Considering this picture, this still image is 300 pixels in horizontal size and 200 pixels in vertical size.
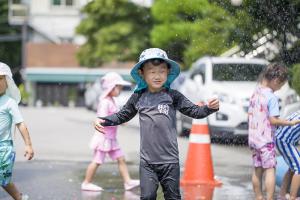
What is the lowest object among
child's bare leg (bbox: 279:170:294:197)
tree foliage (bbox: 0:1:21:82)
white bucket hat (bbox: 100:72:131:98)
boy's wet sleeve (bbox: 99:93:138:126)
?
tree foliage (bbox: 0:1:21:82)

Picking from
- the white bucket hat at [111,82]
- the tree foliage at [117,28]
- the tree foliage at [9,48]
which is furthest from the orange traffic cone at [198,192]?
the tree foliage at [9,48]

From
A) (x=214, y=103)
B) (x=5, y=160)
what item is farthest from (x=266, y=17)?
(x=214, y=103)

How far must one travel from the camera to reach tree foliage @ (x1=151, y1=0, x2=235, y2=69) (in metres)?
12.4

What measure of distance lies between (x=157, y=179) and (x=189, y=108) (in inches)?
21.7

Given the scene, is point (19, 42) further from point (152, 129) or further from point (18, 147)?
point (152, 129)

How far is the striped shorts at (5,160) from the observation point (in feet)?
20.9

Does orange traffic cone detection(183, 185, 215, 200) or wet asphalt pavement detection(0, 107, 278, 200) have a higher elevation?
orange traffic cone detection(183, 185, 215, 200)

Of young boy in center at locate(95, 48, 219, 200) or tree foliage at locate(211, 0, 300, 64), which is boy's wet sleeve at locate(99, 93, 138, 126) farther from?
tree foliage at locate(211, 0, 300, 64)

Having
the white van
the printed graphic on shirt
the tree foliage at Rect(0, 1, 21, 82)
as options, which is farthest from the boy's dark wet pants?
the tree foliage at Rect(0, 1, 21, 82)

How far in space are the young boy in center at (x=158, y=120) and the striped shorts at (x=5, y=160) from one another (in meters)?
1.08

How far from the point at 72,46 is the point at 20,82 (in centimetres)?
618

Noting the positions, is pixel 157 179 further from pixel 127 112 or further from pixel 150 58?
pixel 150 58

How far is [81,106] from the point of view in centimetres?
5012

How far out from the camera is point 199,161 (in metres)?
8.97
